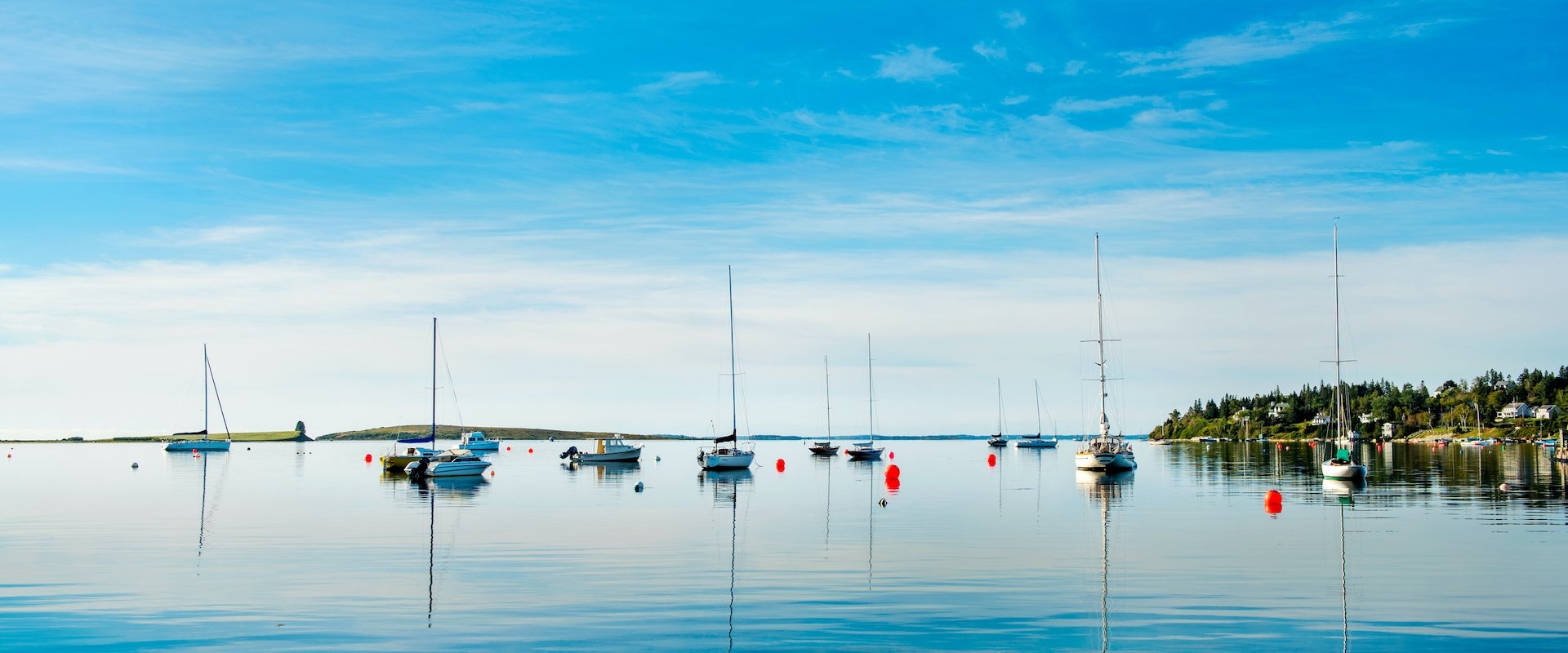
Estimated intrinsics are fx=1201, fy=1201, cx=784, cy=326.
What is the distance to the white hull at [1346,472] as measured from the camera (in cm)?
7256

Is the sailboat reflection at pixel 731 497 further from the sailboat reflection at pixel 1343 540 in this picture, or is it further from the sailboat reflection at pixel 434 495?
the sailboat reflection at pixel 1343 540

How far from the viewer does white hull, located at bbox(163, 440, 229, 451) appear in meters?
180

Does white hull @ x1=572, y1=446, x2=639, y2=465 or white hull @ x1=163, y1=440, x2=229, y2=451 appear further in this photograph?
white hull @ x1=163, y1=440, x2=229, y2=451

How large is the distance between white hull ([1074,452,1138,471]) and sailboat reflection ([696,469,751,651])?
2622 centimetres

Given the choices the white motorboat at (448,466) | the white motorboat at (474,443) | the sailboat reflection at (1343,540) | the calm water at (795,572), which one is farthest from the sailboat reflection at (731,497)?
the white motorboat at (474,443)

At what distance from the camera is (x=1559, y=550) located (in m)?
37.6

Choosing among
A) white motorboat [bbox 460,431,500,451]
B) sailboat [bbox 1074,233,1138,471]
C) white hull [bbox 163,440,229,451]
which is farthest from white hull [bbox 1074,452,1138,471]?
white hull [bbox 163,440,229,451]

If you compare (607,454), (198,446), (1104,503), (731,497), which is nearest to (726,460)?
(607,454)

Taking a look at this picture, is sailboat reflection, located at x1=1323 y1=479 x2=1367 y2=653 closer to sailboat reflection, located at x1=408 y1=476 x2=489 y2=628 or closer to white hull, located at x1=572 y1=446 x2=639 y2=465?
sailboat reflection, located at x1=408 y1=476 x2=489 y2=628

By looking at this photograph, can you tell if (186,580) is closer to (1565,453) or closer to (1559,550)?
(1559,550)

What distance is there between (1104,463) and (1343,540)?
5151 cm

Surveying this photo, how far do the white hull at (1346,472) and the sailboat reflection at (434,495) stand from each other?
52.0 m

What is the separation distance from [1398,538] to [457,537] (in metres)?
33.6

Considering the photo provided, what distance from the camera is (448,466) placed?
90.6 meters
